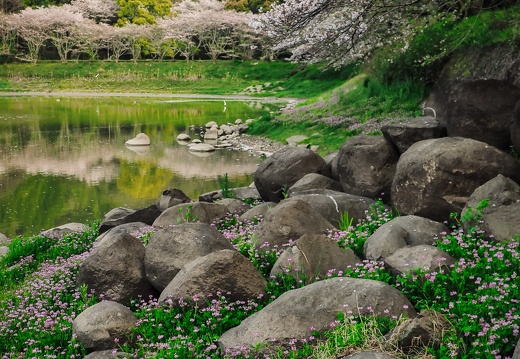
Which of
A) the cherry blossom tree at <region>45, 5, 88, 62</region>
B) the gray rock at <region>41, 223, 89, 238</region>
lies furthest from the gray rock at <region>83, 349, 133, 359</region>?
→ the cherry blossom tree at <region>45, 5, 88, 62</region>

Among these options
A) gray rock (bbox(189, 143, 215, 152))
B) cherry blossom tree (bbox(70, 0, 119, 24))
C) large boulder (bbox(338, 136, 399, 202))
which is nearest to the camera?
large boulder (bbox(338, 136, 399, 202))

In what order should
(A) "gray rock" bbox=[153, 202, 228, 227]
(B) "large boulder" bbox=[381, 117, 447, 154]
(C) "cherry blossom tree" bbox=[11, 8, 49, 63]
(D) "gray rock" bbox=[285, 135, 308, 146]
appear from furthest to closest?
(C) "cherry blossom tree" bbox=[11, 8, 49, 63] → (D) "gray rock" bbox=[285, 135, 308, 146] → (A) "gray rock" bbox=[153, 202, 228, 227] → (B) "large boulder" bbox=[381, 117, 447, 154]

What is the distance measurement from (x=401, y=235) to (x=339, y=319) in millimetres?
2088

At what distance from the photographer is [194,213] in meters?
10.3

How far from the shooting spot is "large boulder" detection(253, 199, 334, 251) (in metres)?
8.19

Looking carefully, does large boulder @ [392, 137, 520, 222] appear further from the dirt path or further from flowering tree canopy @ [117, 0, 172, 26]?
flowering tree canopy @ [117, 0, 172, 26]

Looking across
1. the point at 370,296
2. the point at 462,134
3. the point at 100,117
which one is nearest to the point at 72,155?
the point at 100,117

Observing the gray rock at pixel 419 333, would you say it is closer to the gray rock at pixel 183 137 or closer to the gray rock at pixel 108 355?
the gray rock at pixel 108 355

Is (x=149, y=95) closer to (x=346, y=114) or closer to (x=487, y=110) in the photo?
(x=346, y=114)

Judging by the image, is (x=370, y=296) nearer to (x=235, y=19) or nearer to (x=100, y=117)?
(x=100, y=117)

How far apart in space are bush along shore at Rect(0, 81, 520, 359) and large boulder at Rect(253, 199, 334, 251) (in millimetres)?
20

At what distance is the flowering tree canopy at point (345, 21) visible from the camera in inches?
399

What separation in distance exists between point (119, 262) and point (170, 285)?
1252mm

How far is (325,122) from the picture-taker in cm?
2527
